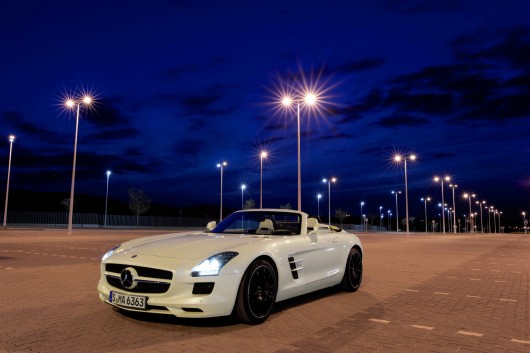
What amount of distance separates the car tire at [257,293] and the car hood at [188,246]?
1.16 ft

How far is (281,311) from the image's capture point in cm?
632

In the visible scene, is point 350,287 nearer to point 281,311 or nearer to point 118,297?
point 281,311

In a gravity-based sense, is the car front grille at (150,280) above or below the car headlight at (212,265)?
below

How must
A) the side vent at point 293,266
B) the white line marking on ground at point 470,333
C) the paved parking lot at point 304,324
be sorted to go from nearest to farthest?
the paved parking lot at point 304,324, the white line marking on ground at point 470,333, the side vent at point 293,266

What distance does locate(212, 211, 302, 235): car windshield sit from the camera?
7.02 meters

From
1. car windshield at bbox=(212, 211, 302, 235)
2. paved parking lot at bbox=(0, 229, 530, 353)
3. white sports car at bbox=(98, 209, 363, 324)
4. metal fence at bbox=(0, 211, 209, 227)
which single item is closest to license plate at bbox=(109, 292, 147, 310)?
white sports car at bbox=(98, 209, 363, 324)

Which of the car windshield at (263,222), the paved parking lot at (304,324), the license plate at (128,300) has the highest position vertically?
the car windshield at (263,222)

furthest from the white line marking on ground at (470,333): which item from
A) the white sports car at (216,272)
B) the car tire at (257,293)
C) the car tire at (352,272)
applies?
the car tire at (352,272)

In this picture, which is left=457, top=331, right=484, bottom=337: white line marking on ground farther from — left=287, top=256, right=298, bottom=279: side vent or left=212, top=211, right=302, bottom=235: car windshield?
left=212, top=211, right=302, bottom=235: car windshield

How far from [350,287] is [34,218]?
7077cm

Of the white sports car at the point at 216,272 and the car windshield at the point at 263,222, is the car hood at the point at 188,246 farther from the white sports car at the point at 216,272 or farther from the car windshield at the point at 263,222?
the car windshield at the point at 263,222

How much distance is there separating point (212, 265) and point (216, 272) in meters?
0.10

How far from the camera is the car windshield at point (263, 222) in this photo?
276 inches

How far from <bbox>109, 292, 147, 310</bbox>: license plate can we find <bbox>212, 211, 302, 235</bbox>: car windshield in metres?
2.23
